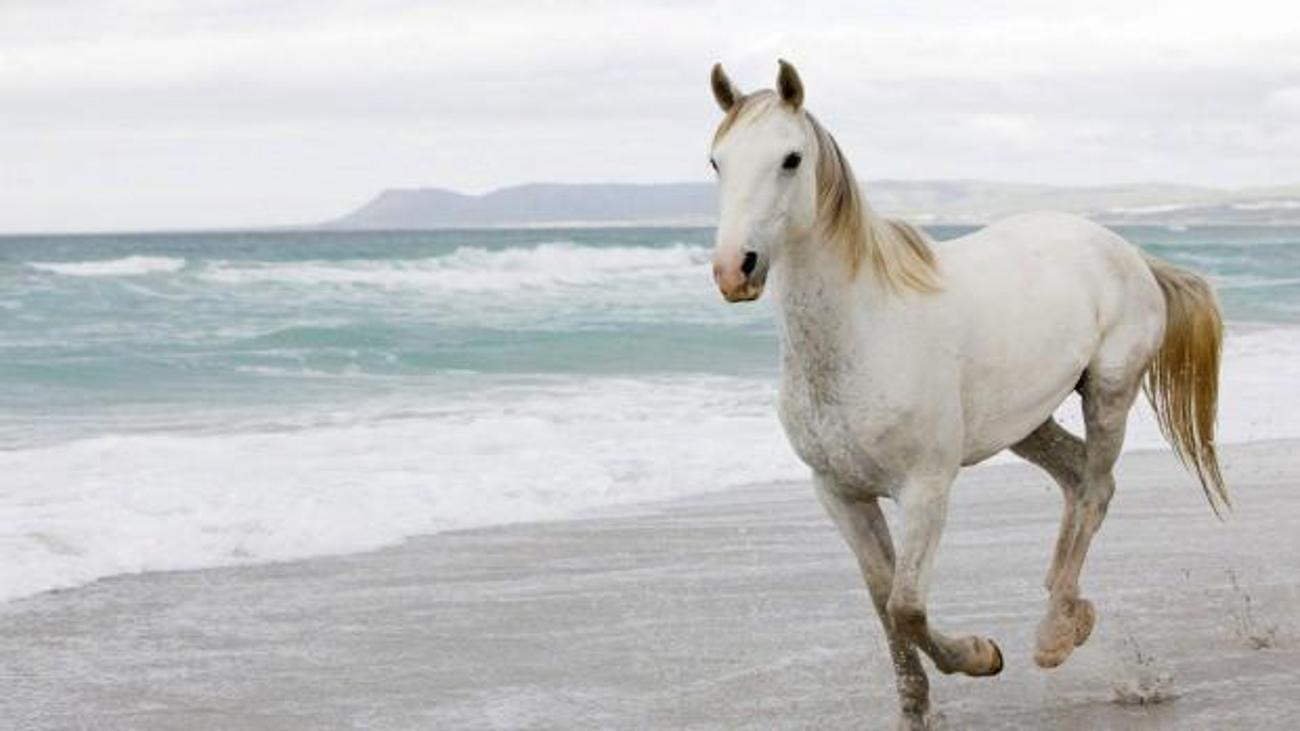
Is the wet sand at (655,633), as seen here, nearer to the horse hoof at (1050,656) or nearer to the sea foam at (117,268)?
the horse hoof at (1050,656)

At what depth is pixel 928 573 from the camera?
4.57 metres

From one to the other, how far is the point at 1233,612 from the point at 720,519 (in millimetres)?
3096

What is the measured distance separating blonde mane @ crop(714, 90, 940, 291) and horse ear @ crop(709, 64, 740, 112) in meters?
0.04

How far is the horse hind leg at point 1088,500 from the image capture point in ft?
17.3

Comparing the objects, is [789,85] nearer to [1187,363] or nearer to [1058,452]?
[1058,452]

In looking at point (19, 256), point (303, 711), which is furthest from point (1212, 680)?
point (19, 256)

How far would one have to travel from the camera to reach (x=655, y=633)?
6152mm

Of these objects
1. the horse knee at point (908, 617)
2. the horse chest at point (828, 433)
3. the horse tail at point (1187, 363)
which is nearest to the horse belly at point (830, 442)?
the horse chest at point (828, 433)

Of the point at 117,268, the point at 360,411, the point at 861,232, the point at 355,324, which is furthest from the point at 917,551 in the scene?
the point at 117,268

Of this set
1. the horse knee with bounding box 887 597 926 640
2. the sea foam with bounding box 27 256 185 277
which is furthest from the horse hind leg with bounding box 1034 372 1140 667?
the sea foam with bounding box 27 256 185 277

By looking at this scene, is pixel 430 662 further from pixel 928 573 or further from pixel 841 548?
pixel 841 548

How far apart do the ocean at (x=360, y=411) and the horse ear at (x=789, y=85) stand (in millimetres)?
4093

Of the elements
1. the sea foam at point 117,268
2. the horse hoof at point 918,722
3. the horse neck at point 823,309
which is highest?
the horse neck at point 823,309

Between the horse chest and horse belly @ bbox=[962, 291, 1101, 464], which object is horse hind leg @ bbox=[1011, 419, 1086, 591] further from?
the horse chest
